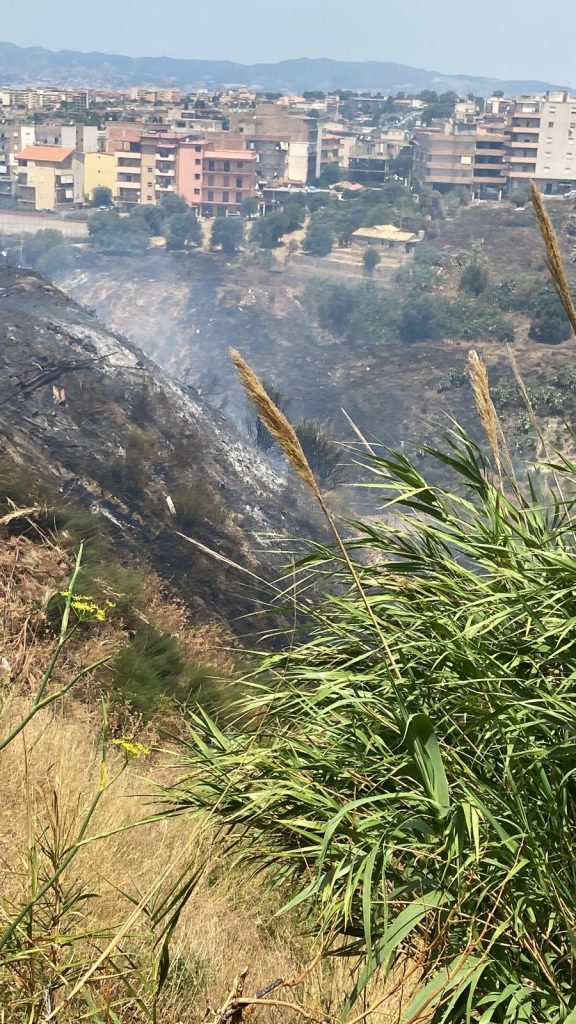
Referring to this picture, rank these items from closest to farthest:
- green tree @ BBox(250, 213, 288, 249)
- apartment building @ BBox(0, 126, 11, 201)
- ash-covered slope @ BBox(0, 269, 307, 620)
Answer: ash-covered slope @ BBox(0, 269, 307, 620), green tree @ BBox(250, 213, 288, 249), apartment building @ BBox(0, 126, 11, 201)

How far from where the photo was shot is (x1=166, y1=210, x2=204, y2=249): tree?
9406 centimetres

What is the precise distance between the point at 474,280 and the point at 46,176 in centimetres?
4522

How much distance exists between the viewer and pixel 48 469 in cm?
1239

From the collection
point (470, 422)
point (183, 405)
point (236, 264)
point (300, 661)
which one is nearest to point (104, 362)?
point (183, 405)

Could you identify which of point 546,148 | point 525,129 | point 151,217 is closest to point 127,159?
point 151,217

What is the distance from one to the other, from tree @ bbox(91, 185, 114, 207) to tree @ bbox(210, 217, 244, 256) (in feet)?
42.3

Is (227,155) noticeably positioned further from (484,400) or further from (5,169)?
(484,400)

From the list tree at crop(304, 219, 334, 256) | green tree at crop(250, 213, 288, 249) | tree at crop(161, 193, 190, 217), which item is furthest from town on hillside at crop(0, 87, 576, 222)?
tree at crop(304, 219, 334, 256)

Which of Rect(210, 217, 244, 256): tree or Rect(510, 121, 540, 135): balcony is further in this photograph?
Rect(510, 121, 540, 135): balcony

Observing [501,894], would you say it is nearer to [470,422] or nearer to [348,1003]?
[348,1003]

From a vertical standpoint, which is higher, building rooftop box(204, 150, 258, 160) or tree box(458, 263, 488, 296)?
building rooftop box(204, 150, 258, 160)

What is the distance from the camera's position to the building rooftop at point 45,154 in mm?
98562

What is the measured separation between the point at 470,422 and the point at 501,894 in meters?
52.9

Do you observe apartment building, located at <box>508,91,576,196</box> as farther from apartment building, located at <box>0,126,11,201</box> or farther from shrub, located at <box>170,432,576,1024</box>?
shrub, located at <box>170,432,576,1024</box>
